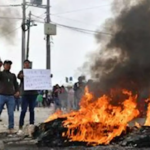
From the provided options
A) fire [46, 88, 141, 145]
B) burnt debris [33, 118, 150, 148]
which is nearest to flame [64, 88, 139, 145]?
fire [46, 88, 141, 145]

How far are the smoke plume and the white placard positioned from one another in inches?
50.1

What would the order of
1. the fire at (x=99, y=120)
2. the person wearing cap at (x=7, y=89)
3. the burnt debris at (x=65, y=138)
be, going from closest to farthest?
1. the burnt debris at (x=65, y=138)
2. the fire at (x=99, y=120)
3. the person wearing cap at (x=7, y=89)

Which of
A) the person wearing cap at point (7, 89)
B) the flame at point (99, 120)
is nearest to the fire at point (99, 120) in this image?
the flame at point (99, 120)

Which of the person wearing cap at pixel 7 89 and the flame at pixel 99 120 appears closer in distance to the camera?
the flame at pixel 99 120

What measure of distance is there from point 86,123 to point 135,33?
3.99 meters

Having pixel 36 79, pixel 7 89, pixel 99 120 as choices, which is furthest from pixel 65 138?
pixel 36 79

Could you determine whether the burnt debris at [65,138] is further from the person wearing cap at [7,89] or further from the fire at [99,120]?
the person wearing cap at [7,89]

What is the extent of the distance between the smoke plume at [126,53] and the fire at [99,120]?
145cm

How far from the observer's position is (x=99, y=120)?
8664 millimetres

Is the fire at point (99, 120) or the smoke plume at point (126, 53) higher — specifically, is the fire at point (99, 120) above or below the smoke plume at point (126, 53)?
below

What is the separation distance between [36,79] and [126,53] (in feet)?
8.37

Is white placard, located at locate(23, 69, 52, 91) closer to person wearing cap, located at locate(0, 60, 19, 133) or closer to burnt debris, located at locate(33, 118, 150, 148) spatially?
person wearing cap, located at locate(0, 60, 19, 133)

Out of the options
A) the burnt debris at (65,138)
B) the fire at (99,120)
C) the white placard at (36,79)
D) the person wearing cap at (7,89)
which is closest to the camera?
the burnt debris at (65,138)

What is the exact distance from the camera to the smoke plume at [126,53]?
11.0 meters
